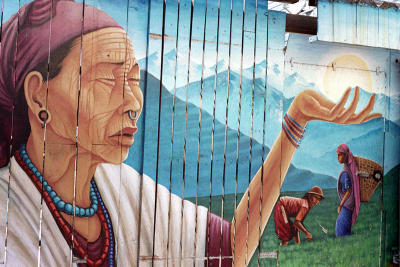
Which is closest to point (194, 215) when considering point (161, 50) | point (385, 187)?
point (161, 50)

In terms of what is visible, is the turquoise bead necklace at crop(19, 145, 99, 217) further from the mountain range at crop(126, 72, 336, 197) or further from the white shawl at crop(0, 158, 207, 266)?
the mountain range at crop(126, 72, 336, 197)

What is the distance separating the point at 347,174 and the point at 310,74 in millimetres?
1193

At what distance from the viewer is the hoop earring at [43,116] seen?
5406 millimetres

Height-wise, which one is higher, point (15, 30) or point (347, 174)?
point (15, 30)

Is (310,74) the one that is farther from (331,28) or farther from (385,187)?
(385,187)

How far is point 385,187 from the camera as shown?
695 cm

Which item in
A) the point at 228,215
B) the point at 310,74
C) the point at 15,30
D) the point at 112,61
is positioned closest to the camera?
the point at 15,30

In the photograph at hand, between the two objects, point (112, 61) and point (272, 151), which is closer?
point (112, 61)

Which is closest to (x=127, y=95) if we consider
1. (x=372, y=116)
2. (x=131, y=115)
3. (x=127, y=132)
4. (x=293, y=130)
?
(x=131, y=115)

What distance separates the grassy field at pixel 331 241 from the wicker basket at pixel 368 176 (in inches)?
2.9

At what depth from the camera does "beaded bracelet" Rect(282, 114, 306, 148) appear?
648 cm

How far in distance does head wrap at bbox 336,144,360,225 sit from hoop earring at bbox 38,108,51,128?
318cm

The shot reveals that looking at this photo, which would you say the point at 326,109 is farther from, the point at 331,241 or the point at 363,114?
the point at 331,241

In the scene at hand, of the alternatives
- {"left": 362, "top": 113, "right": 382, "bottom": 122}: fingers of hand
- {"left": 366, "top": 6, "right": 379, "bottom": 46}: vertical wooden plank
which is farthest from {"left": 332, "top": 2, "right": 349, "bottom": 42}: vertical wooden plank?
{"left": 362, "top": 113, "right": 382, "bottom": 122}: fingers of hand
